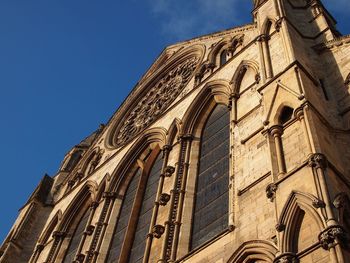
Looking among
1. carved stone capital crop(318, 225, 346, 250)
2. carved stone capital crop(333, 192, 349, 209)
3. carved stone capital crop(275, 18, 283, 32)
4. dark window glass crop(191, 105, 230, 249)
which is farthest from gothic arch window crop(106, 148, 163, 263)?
carved stone capital crop(318, 225, 346, 250)

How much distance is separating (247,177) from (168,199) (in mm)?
3284

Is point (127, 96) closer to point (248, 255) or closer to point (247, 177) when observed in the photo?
point (247, 177)

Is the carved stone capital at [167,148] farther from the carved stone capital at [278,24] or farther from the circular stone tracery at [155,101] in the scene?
the carved stone capital at [278,24]

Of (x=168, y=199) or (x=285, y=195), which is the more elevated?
(x=168, y=199)

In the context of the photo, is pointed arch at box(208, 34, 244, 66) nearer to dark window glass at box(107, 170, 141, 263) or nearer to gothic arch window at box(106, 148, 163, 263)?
gothic arch window at box(106, 148, 163, 263)

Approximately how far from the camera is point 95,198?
17.0m

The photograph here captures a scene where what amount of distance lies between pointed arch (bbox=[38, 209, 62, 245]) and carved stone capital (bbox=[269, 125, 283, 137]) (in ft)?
36.1

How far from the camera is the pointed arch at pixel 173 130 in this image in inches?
599

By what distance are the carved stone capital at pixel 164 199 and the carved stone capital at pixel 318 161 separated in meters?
5.46

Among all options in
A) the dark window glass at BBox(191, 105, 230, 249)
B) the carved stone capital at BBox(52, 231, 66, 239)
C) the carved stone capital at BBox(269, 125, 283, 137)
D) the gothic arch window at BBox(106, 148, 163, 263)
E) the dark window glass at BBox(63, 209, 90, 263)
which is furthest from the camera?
the carved stone capital at BBox(52, 231, 66, 239)

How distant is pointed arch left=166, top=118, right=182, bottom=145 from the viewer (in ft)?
49.9

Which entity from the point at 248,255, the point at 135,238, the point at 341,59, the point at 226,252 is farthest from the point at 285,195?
the point at 135,238

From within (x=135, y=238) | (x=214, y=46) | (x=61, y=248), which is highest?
(x=214, y=46)

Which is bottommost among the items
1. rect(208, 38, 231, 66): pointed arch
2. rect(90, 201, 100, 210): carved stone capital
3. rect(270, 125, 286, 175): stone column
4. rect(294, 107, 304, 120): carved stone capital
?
rect(270, 125, 286, 175): stone column
